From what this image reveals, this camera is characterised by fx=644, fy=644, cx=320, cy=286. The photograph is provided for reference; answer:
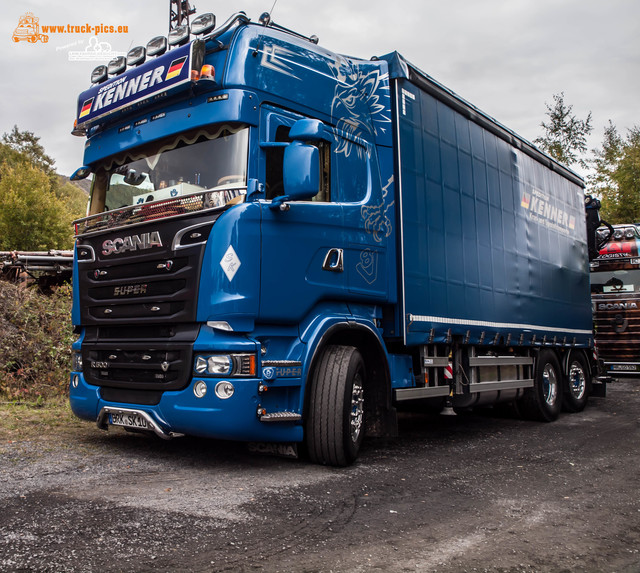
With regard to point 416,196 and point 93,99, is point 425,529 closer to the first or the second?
point 416,196

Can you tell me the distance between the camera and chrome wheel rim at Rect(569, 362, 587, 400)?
11.1m

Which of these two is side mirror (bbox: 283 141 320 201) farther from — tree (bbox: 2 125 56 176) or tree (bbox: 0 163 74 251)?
tree (bbox: 2 125 56 176)

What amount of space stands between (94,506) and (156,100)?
3.58 meters

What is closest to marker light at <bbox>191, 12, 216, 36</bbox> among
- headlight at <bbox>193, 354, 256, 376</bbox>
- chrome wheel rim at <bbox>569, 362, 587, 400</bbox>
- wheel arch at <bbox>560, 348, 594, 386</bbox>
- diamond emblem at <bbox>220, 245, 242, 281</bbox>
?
diamond emblem at <bbox>220, 245, 242, 281</bbox>

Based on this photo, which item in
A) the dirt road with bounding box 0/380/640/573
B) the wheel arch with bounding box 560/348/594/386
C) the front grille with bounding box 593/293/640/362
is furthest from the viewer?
the front grille with bounding box 593/293/640/362

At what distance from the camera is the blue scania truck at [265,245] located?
17.3 ft

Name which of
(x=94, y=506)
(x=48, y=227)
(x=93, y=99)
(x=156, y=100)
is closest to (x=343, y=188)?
(x=156, y=100)

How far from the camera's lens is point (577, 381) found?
37.1ft

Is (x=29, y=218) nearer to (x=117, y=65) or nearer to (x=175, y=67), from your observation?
(x=117, y=65)

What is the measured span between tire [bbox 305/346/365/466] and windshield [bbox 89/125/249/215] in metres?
1.76

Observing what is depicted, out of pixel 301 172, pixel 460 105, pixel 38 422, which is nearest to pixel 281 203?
pixel 301 172

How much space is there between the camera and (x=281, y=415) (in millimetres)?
5352

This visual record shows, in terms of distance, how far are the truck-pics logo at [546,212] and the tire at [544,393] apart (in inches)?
82.7

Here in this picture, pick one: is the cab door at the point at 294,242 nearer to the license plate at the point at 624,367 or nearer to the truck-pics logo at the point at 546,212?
the truck-pics logo at the point at 546,212
